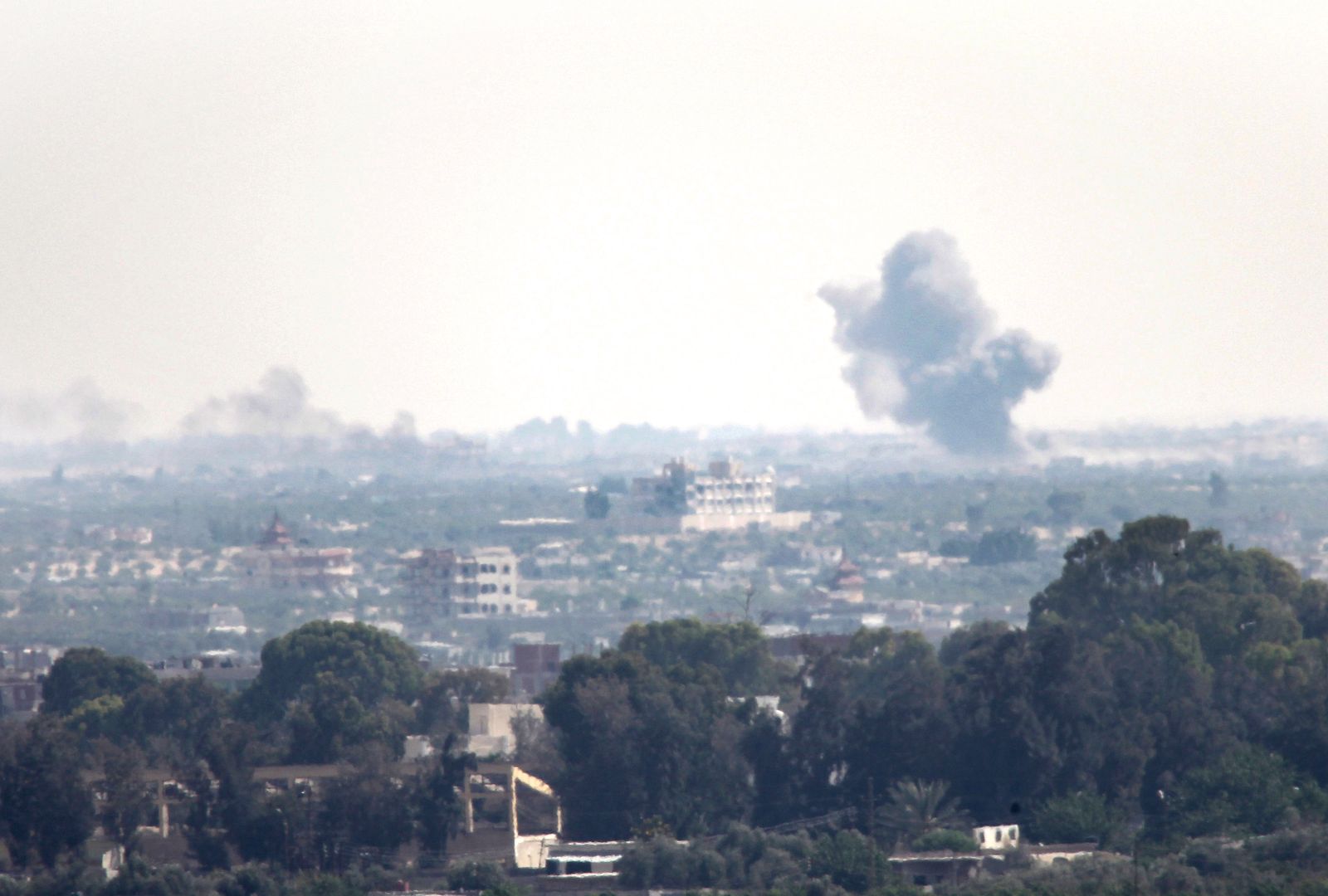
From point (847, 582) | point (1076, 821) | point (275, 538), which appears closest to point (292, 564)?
point (275, 538)

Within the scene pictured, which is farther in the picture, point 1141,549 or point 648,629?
point 648,629

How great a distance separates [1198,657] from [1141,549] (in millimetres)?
3618

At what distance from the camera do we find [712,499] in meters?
162

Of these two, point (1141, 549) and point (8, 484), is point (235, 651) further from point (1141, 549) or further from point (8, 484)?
point (8, 484)

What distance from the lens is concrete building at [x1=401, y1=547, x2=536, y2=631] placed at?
114 m

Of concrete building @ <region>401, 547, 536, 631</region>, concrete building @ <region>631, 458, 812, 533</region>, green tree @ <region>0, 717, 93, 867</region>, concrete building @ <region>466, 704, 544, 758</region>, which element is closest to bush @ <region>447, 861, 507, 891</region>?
green tree @ <region>0, 717, 93, 867</region>

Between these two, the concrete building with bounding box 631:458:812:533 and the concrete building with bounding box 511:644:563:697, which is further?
the concrete building with bounding box 631:458:812:533

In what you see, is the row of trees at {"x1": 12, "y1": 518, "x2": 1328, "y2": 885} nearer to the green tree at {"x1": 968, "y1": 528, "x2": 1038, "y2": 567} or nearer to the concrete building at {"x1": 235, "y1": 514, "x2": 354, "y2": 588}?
the green tree at {"x1": 968, "y1": 528, "x2": 1038, "y2": 567}

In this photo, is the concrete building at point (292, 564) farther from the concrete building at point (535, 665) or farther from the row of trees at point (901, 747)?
the row of trees at point (901, 747)

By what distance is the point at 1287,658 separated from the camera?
156ft

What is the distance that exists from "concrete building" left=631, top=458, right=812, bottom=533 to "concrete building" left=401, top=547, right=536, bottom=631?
120 feet

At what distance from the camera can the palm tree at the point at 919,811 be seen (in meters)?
41.3

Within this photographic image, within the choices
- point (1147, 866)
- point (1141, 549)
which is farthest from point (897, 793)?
point (1141, 549)

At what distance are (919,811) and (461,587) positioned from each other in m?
74.5
